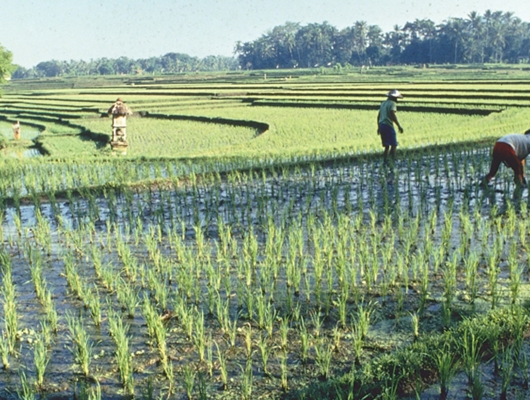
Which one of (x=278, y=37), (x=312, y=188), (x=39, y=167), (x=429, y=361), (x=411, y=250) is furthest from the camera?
(x=278, y=37)

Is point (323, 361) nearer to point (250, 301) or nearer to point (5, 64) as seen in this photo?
point (250, 301)

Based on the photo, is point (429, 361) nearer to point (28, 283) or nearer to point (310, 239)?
point (310, 239)

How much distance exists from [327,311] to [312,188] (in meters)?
3.88

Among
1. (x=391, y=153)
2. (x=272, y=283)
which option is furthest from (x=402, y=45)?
(x=272, y=283)

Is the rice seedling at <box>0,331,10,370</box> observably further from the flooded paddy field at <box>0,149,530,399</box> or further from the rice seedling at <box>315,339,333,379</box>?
the rice seedling at <box>315,339,333,379</box>

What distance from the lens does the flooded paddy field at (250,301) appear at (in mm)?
2785

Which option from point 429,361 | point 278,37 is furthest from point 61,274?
point 278,37

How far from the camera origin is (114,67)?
11238 cm

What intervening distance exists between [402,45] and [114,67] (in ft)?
197

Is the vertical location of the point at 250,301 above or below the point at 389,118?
below

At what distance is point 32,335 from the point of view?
343 centimetres

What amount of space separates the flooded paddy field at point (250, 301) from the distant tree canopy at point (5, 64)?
16525 millimetres

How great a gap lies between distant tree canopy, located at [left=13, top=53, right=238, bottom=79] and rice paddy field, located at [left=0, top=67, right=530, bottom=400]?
345 feet

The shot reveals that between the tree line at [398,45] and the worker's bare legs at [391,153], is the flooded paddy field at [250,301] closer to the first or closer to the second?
the worker's bare legs at [391,153]
